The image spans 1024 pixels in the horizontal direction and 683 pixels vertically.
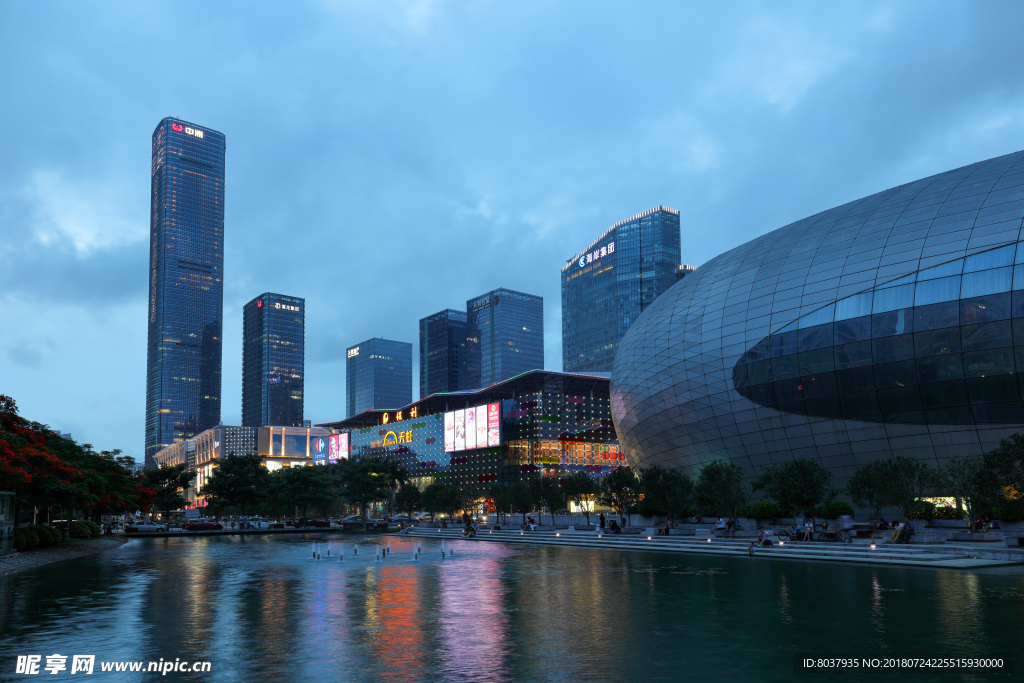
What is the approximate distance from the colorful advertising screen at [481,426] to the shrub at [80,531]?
336 ft

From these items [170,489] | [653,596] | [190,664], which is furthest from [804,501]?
[170,489]

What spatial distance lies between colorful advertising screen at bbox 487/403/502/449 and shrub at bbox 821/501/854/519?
112 meters

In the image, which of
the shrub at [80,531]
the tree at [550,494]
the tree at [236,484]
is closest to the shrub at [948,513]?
the tree at [550,494]

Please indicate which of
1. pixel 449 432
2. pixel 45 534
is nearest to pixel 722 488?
pixel 45 534

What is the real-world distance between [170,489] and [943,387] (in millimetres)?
101072

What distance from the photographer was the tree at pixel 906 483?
141 ft

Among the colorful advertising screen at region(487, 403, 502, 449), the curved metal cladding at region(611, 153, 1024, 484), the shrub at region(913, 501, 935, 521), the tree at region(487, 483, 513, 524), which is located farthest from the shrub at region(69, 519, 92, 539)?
the colorful advertising screen at region(487, 403, 502, 449)

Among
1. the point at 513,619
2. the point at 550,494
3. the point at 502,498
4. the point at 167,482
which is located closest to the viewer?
the point at 513,619

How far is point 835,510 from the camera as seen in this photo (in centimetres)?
5069

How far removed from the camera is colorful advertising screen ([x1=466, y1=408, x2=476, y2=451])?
551 ft

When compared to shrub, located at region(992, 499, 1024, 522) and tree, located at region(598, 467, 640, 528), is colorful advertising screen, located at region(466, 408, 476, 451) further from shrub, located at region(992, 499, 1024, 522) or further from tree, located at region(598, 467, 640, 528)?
shrub, located at region(992, 499, 1024, 522)

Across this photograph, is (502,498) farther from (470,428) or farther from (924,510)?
(470,428)

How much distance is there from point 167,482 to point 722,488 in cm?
9057

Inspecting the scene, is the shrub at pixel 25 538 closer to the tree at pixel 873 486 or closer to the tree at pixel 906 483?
the tree at pixel 873 486
